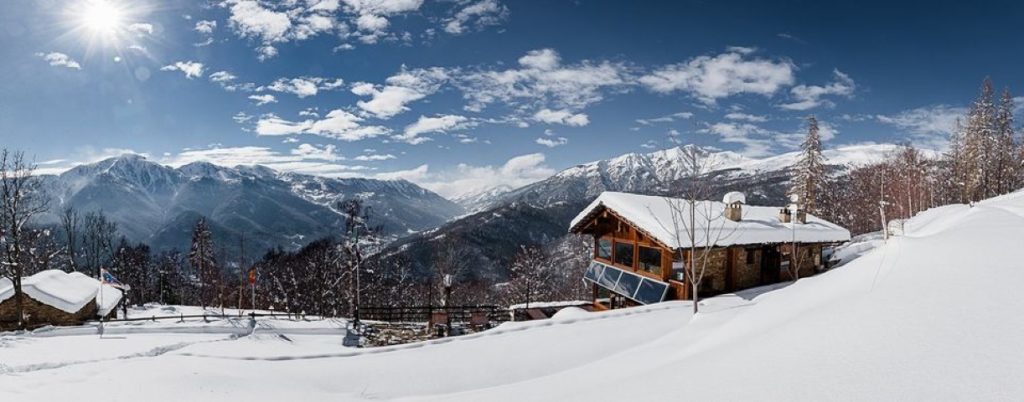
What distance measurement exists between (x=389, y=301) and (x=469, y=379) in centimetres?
6244

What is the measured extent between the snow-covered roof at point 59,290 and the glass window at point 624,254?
1446 inches

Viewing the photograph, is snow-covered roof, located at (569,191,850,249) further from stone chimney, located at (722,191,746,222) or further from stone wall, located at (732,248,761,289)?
stone wall, located at (732,248,761,289)

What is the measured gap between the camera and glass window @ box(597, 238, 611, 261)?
2386 cm

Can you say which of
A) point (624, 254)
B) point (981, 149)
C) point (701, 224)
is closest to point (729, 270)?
point (701, 224)

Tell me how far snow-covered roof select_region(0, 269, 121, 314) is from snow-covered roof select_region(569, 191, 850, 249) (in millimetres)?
35095

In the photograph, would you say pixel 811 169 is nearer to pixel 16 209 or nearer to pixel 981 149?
pixel 981 149

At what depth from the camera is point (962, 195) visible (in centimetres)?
5269

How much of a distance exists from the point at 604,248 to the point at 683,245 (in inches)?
298

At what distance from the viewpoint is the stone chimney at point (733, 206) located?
20781 millimetres

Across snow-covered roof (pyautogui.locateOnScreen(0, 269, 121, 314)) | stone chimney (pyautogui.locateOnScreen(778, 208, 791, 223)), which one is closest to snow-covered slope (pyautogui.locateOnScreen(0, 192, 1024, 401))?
stone chimney (pyautogui.locateOnScreen(778, 208, 791, 223))

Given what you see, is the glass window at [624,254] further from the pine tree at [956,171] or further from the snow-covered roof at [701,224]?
the pine tree at [956,171]

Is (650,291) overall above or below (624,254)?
below

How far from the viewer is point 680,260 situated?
19.0 meters

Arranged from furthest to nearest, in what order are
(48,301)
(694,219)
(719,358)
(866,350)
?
1. (48,301)
2. (694,219)
3. (719,358)
4. (866,350)
